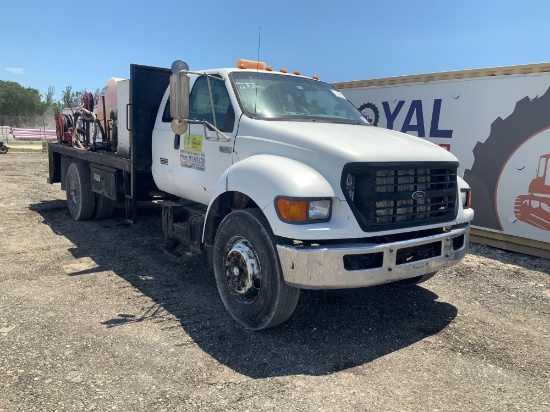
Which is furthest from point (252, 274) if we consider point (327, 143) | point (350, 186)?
point (327, 143)

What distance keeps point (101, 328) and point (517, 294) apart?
14.7 ft

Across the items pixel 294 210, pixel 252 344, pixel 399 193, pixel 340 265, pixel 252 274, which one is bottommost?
pixel 252 344

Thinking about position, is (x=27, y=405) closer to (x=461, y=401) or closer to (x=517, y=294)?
(x=461, y=401)

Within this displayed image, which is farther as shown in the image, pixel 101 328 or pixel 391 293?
pixel 391 293

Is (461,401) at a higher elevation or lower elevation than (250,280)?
lower

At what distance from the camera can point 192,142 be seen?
16.3ft

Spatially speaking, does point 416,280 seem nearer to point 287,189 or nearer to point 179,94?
point 287,189

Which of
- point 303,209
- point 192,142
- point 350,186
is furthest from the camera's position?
point 192,142

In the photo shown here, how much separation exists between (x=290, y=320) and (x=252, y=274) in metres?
0.70

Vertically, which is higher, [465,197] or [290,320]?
[465,197]

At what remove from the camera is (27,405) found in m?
2.77

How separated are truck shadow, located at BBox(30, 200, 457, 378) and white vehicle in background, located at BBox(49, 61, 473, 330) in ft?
0.79

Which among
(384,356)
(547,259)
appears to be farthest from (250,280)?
(547,259)

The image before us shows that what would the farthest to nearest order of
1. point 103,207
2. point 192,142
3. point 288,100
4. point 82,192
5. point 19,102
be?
point 19,102, point 103,207, point 82,192, point 192,142, point 288,100
